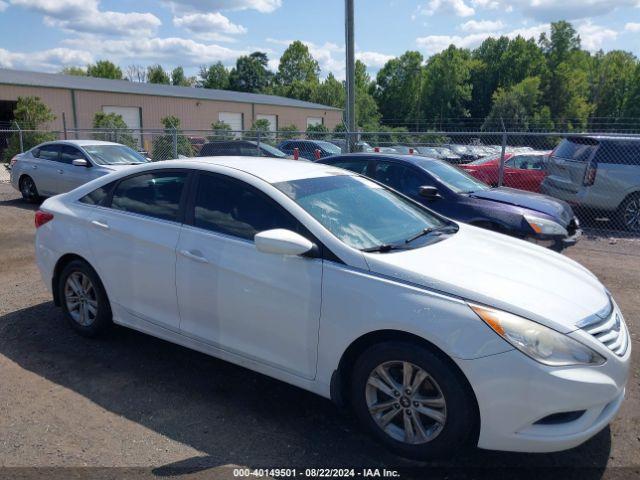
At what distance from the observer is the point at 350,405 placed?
3391mm

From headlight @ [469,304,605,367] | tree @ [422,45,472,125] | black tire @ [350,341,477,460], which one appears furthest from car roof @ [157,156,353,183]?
tree @ [422,45,472,125]

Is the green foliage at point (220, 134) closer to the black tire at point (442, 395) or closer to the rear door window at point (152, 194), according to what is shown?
the rear door window at point (152, 194)

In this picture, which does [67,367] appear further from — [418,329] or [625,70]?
[625,70]

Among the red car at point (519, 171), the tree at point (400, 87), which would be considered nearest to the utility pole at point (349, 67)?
the red car at point (519, 171)

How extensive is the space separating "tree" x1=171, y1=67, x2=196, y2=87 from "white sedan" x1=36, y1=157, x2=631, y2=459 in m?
102

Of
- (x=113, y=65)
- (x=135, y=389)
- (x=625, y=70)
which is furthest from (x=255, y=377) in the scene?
(x=113, y=65)

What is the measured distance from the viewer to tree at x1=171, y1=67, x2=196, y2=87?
100m

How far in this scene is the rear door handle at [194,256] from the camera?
3721mm

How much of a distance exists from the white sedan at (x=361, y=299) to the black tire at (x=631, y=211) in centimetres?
711

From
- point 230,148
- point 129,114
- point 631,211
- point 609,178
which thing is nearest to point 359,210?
point 609,178

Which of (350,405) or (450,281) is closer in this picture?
(450,281)

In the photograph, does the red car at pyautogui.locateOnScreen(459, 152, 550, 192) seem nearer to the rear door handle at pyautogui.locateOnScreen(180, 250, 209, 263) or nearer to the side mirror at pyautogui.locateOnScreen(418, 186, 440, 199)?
the side mirror at pyautogui.locateOnScreen(418, 186, 440, 199)

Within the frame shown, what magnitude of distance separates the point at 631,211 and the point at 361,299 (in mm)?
8825

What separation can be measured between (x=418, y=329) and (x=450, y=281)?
1.08 feet
